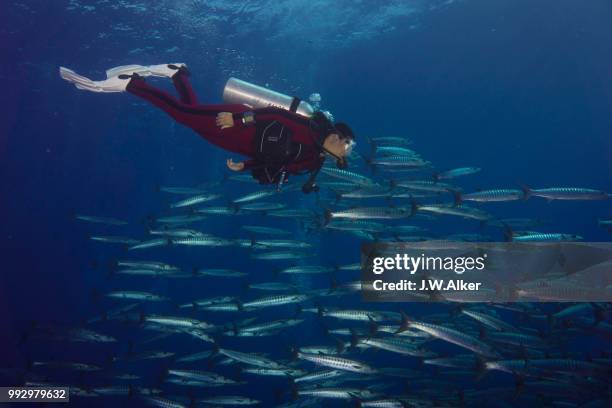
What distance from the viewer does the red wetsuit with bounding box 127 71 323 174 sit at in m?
5.28

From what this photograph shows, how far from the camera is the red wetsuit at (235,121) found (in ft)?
17.3

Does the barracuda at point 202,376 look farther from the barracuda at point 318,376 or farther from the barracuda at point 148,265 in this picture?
the barracuda at point 148,265

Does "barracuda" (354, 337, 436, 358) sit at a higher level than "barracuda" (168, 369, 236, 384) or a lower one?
higher

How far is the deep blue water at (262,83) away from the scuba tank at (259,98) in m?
12.1

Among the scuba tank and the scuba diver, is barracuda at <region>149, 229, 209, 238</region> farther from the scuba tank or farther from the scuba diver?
the scuba tank

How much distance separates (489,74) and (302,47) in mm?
16516

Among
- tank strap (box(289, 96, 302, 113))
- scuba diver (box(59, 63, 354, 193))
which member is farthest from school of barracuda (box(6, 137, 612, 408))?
tank strap (box(289, 96, 302, 113))

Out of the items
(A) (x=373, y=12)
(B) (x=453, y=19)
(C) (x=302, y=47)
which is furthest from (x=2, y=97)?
(B) (x=453, y=19)

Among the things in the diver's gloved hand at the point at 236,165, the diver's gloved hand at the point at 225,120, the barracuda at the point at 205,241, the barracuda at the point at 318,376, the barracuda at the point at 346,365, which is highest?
the diver's gloved hand at the point at 225,120

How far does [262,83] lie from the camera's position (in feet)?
84.5

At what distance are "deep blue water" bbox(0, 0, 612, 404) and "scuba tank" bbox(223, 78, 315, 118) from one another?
A: 476 inches

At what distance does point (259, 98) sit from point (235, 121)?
18.5 inches

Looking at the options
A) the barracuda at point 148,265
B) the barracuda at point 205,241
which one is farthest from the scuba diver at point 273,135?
the barracuda at point 148,265

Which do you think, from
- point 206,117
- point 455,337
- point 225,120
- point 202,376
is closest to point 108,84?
point 206,117
